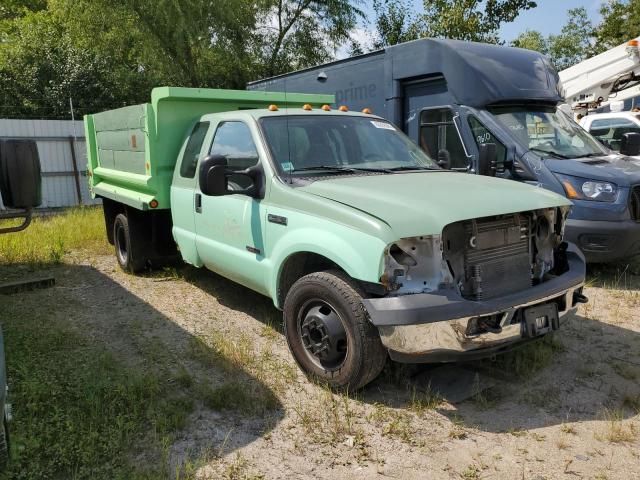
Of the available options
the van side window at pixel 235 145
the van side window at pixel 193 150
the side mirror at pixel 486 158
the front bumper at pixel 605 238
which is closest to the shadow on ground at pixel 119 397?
the van side window at pixel 193 150

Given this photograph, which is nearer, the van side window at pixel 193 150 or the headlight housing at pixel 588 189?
the van side window at pixel 193 150

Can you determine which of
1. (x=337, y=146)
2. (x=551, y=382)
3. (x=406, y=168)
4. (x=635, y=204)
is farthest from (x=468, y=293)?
(x=635, y=204)

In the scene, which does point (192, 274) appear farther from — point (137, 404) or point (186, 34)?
point (186, 34)

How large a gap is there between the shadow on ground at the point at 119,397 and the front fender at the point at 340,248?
0.99 meters

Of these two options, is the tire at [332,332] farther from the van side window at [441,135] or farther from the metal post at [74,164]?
the metal post at [74,164]

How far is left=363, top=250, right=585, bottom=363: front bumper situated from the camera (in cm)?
326

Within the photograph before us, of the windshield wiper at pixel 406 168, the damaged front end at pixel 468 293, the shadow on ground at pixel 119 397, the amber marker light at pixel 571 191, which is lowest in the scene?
the shadow on ground at pixel 119 397

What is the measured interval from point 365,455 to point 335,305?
3.06 ft

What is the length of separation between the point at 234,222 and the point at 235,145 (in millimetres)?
699

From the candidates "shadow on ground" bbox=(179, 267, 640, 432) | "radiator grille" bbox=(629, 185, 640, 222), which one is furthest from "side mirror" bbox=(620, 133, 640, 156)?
"shadow on ground" bbox=(179, 267, 640, 432)

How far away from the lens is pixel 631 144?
783 centimetres

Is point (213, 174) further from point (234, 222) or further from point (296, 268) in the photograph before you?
point (296, 268)

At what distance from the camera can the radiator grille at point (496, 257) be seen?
3.59 meters

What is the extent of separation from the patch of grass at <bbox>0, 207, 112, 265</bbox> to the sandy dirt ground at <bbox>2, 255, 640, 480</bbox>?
292 centimetres
